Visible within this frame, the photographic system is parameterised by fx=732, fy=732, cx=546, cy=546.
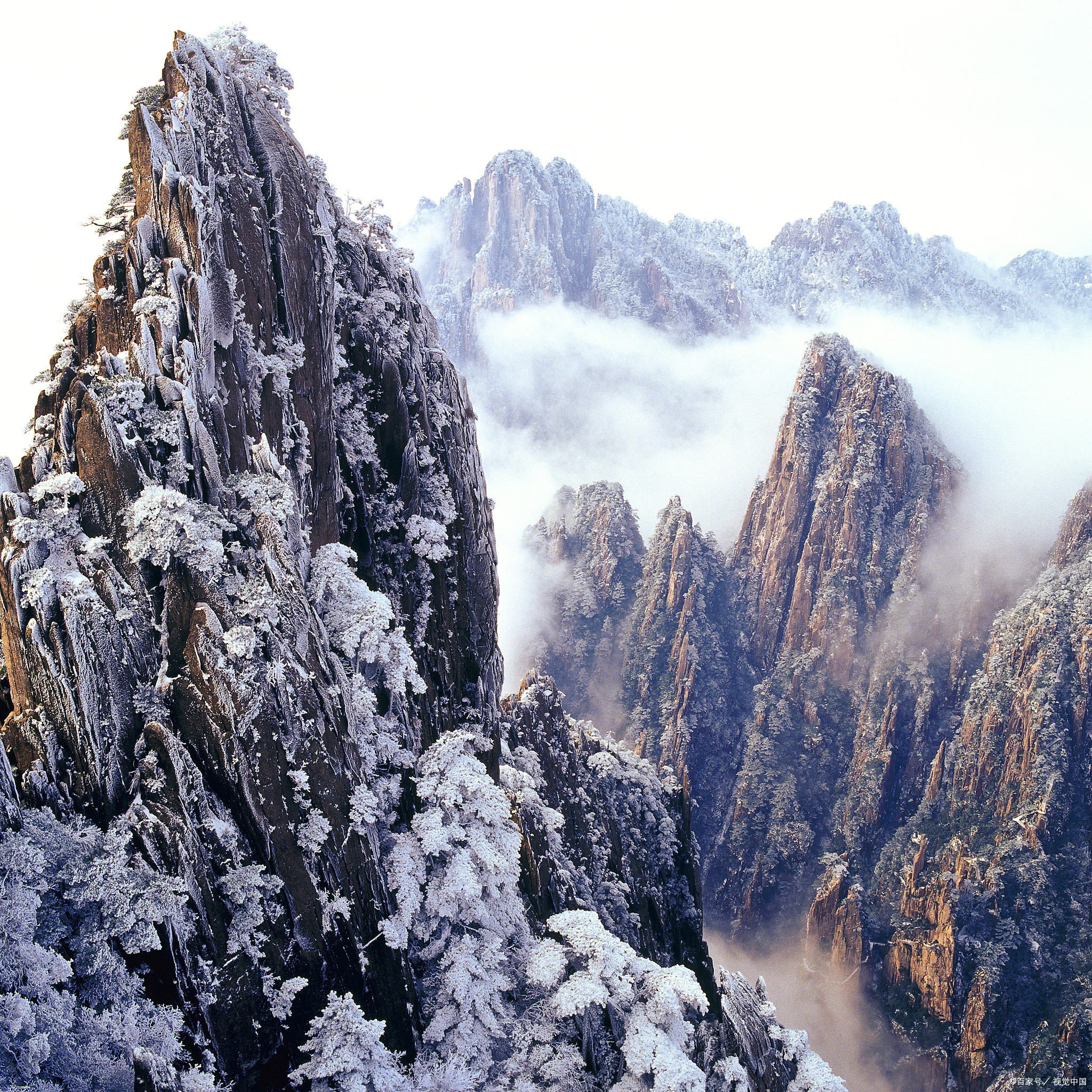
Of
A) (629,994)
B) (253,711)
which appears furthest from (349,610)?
(629,994)

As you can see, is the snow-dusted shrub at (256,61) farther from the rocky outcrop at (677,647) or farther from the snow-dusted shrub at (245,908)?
the rocky outcrop at (677,647)

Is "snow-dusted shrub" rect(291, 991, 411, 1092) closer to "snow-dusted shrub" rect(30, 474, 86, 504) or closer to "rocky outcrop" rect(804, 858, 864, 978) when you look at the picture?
"snow-dusted shrub" rect(30, 474, 86, 504)

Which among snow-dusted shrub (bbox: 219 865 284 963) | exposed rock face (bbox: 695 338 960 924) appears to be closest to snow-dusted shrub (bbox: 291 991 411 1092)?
snow-dusted shrub (bbox: 219 865 284 963)

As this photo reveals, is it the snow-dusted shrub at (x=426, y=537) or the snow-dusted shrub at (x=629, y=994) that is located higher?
the snow-dusted shrub at (x=426, y=537)

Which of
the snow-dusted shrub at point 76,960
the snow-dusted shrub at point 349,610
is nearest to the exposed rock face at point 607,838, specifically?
the snow-dusted shrub at point 349,610

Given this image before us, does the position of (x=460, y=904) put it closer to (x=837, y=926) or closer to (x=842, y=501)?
(x=837, y=926)

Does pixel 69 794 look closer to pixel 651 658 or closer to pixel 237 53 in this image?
pixel 237 53

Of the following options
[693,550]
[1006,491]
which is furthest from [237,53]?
Answer: [1006,491]
